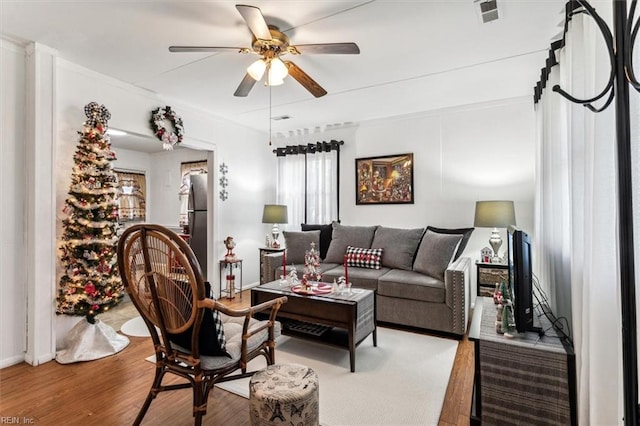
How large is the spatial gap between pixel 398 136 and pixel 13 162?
170 inches

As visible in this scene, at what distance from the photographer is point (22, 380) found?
2371mm

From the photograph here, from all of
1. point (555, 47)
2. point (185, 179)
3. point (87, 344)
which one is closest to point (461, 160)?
point (555, 47)

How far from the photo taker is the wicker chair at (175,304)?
1573 millimetres

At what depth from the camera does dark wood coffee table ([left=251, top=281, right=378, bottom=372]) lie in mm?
2549

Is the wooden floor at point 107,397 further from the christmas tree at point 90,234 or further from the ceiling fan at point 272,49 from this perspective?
the ceiling fan at point 272,49

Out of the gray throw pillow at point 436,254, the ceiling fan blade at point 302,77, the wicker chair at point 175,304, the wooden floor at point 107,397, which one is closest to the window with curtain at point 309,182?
the gray throw pillow at point 436,254

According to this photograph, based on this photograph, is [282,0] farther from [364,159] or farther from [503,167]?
[503,167]

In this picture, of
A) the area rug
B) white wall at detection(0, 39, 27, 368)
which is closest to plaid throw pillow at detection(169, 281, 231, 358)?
the area rug

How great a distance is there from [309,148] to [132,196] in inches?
149

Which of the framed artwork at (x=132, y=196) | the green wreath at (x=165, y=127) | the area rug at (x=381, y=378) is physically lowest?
the area rug at (x=381, y=378)

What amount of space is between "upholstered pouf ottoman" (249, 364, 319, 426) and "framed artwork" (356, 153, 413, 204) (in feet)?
11.3

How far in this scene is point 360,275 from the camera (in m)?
3.68

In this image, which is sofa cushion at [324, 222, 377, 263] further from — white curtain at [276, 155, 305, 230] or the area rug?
the area rug

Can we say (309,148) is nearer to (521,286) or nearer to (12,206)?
(12,206)
